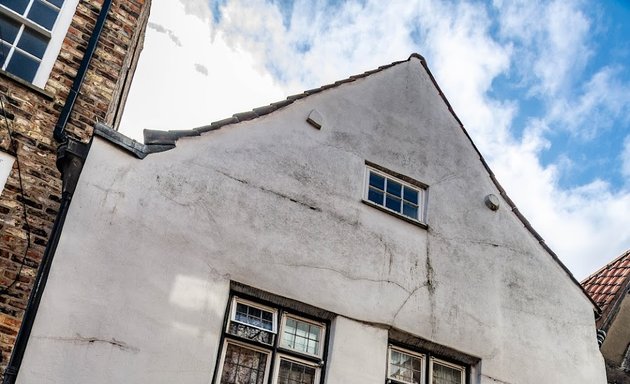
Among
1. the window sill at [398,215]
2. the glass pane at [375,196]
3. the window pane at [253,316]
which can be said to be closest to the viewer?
the window pane at [253,316]

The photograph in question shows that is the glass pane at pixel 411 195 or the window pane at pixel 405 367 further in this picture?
the glass pane at pixel 411 195

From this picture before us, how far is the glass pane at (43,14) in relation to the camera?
25.0 feet

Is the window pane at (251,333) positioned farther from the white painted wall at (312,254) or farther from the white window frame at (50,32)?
the white window frame at (50,32)

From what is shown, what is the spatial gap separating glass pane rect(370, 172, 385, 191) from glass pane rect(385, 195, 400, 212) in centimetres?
18

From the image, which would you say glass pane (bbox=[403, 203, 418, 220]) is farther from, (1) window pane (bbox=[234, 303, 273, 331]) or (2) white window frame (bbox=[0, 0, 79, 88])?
(2) white window frame (bbox=[0, 0, 79, 88])

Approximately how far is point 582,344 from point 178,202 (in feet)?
20.8

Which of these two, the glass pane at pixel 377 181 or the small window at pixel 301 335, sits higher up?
the glass pane at pixel 377 181

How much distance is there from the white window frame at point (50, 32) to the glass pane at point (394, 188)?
485cm

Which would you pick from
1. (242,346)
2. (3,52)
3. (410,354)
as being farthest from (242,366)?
(3,52)

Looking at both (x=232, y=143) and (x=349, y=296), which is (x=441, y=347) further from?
(x=232, y=143)

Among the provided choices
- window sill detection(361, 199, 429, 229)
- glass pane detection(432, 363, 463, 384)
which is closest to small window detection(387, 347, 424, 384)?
glass pane detection(432, 363, 463, 384)

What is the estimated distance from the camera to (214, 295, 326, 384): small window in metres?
6.56

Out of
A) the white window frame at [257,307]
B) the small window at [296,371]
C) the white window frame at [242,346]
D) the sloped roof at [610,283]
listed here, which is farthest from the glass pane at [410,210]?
the sloped roof at [610,283]

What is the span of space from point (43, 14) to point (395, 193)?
5.38 metres
